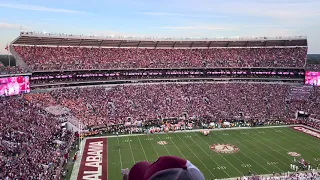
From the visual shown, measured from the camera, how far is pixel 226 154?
29.4m

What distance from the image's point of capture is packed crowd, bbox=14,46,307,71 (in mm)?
49125

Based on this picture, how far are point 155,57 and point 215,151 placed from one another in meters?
30.2

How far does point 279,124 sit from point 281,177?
21220 mm

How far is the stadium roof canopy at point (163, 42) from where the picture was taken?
51312 millimetres

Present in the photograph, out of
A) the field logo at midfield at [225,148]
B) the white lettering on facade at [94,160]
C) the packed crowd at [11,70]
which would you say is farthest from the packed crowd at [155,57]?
the field logo at midfield at [225,148]

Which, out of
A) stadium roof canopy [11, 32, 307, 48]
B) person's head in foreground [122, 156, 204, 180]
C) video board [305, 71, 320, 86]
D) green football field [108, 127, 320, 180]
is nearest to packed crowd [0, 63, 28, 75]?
stadium roof canopy [11, 32, 307, 48]

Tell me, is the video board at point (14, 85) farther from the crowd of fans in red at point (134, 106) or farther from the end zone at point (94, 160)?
the end zone at point (94, 160)

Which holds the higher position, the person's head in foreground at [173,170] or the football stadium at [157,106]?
the person's head in foreground at [173,170]

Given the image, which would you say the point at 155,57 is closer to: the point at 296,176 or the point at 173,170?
the point at 296,176

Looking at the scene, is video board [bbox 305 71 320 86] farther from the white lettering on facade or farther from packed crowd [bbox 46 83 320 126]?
the white lettering on facade

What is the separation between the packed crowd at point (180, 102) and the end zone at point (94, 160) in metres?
6.35

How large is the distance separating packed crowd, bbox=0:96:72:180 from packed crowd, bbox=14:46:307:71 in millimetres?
14356

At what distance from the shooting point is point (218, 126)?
133 ft

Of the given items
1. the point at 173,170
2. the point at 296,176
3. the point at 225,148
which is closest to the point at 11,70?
the point at 225,148
